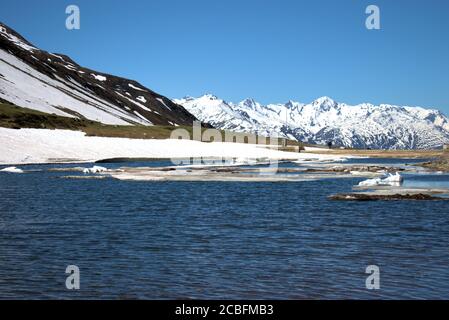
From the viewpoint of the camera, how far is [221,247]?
26219 mm

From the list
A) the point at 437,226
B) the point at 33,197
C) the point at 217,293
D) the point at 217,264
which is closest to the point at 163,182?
the point at 33,197

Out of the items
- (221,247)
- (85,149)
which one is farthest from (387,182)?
(85,149)

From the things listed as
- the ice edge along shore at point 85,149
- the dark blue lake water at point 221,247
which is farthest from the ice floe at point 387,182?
the ice edge along shore at point 85,149

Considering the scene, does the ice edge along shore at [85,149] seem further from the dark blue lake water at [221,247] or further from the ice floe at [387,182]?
the ice floe at [387,182]

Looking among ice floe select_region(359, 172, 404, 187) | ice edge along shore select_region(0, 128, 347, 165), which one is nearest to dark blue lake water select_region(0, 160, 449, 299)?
ice floe select_region(359, 172, 404, 187)

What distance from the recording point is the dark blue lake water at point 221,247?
63.7 feet

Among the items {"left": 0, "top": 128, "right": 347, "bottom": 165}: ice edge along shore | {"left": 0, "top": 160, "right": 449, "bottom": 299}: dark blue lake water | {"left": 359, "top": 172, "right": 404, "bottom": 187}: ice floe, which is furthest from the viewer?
{"left": 0, "top": 128, "right": 347, "bottom": 165}: ice edge along shore

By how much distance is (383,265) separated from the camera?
73.9 feet

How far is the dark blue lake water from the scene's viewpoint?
1941cm

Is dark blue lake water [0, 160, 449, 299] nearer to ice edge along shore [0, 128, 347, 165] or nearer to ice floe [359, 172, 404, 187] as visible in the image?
ice floe [359, 172, 404, 187]

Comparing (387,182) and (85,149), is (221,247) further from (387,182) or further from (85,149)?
(85,149)

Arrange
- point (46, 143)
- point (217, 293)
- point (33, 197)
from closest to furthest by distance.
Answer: point (217, 293)
point (33, 197)
point (46, 143)
